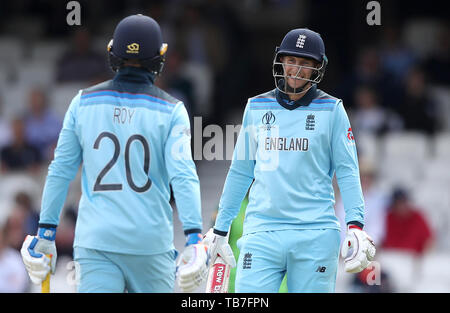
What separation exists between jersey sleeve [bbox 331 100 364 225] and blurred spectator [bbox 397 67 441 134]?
6016 millimetres

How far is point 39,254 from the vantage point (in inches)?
231

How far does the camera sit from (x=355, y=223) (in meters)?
5.86

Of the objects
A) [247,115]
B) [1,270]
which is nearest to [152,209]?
[247,115]

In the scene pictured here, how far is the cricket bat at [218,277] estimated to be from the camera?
6273 millimetres

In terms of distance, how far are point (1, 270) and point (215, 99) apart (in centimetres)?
421

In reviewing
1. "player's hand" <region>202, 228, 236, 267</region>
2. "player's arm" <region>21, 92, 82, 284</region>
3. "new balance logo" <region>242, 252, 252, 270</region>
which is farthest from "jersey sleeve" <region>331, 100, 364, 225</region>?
"player's arm" <region>21, 92, 82, 284</region>

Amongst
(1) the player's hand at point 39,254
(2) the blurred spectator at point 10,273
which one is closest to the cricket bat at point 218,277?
(1) the player's hand at point 39,254

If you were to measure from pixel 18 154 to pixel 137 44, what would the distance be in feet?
20.5

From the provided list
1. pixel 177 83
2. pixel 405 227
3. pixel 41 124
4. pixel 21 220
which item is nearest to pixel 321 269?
pixel 405 227

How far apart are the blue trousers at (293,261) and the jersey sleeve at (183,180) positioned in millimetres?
398

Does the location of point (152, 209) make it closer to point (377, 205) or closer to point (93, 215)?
point (93, 215)

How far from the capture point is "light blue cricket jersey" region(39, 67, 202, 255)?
5.67m

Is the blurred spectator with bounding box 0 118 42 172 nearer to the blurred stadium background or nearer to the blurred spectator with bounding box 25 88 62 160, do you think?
the blurred stadium background

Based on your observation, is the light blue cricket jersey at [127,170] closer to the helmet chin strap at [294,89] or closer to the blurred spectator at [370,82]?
the helmet chin strap at [294,89]
